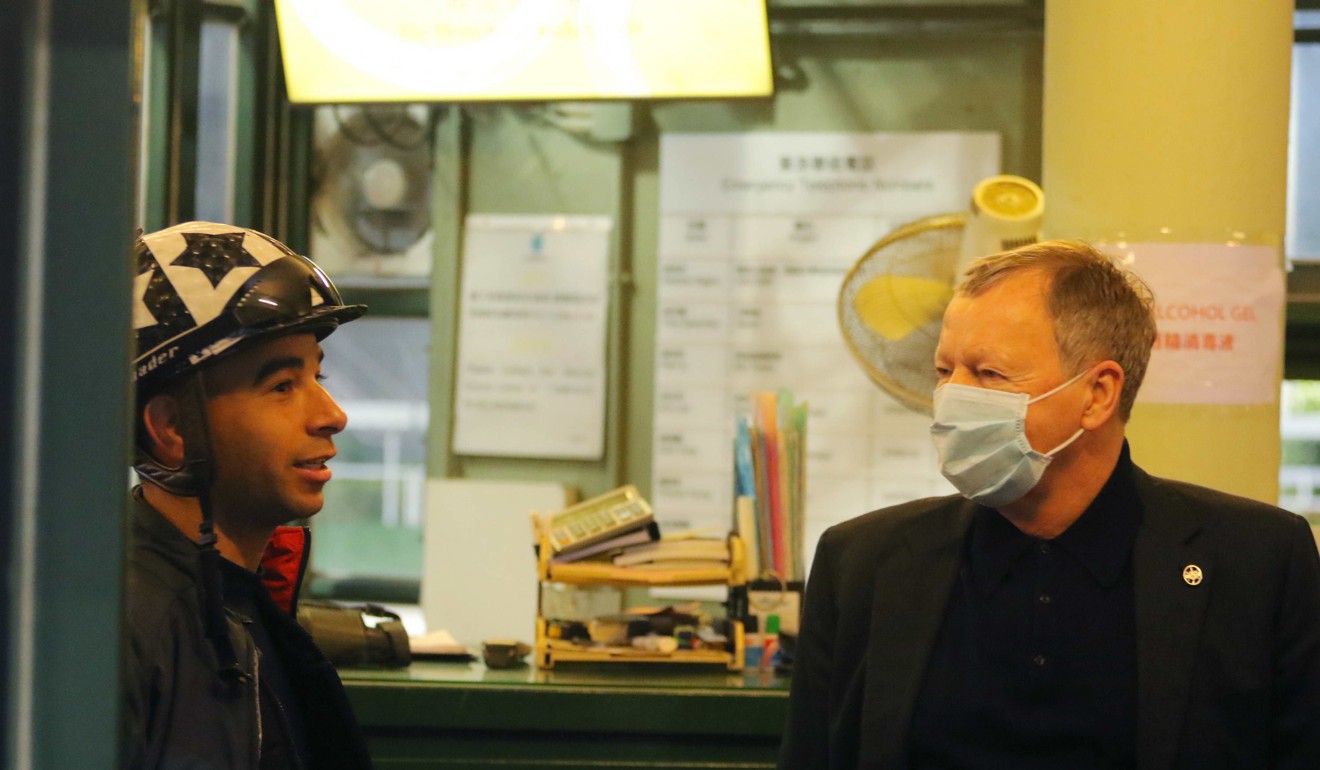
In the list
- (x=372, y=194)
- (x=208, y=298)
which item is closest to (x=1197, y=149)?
(x=208, y=298)

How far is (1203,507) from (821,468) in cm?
279

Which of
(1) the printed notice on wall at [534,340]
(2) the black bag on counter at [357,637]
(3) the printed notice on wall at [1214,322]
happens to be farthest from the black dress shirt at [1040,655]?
(1) the printed notice on wall at [534,340]

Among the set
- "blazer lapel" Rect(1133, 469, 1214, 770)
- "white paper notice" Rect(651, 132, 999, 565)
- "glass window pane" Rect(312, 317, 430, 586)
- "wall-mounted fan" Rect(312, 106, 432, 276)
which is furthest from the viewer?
"glass window pane" Rect(312, 317, 430, 586)

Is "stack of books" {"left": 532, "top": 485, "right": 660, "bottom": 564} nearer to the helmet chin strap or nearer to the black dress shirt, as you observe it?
the black dress shirt

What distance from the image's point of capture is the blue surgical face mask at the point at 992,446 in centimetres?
172

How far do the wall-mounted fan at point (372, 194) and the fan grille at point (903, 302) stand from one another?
7.61 feet

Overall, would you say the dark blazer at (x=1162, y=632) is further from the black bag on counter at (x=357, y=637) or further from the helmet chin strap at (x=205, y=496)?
the black bag on counter at (x=357, y=637)

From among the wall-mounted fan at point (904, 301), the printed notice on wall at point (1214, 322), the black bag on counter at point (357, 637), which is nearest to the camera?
the printed notice on wall at point (1214, 322)

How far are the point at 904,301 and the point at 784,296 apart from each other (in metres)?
1.61

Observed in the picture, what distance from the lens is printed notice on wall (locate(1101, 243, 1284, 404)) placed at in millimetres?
2422

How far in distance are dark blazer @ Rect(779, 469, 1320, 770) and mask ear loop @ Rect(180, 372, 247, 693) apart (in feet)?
2.75

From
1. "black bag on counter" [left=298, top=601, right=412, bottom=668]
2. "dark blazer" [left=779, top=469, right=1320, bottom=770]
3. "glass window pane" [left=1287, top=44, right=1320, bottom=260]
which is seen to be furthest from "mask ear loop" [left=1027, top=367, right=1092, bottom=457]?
"glass window pane" [left=1287, top=44, right=1320, bottom=260]

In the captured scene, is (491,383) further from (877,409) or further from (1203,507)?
(1203,507)

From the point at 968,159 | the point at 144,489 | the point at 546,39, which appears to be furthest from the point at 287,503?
the point at 968,159
